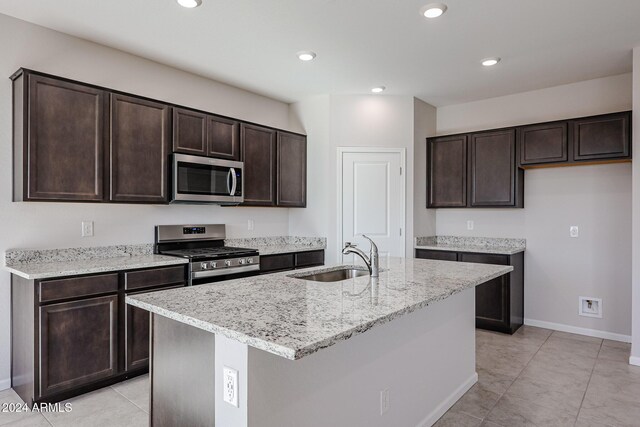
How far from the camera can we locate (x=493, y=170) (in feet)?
14.4

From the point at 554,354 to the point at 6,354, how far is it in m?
4.44

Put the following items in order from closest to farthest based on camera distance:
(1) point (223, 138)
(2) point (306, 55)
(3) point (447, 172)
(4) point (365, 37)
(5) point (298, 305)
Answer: (5) point (298, 305) → (4) point (365, 37) → (2) point (306, 55) → (1) point (223, 138) → (3) point (447, 172)

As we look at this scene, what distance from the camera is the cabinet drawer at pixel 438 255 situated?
14.3 ft

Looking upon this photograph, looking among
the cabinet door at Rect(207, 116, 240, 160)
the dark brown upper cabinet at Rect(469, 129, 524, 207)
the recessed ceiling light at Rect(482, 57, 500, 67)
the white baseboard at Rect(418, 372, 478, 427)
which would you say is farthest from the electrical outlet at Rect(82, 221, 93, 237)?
the dark brown upper cabinet at Rect(469, 129, 524, 207)

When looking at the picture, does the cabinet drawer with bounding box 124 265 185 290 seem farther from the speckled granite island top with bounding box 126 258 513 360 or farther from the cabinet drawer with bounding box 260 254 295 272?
the speckled granite island top with bounding box 126 258 513 360

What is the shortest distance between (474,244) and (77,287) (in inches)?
165

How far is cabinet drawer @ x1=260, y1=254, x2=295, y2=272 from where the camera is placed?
3883 millimetres

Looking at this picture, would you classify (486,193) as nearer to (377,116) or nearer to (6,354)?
(377,116)

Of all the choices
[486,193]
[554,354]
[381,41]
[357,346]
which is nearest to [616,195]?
[486,193]

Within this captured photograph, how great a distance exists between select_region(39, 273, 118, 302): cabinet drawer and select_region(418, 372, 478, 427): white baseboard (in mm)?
2238

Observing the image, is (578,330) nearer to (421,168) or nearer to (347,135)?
(421,168)

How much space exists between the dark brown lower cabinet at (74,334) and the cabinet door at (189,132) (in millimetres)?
1140

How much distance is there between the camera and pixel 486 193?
4430mm

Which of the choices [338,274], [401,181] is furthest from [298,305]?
Result: [401,181]
